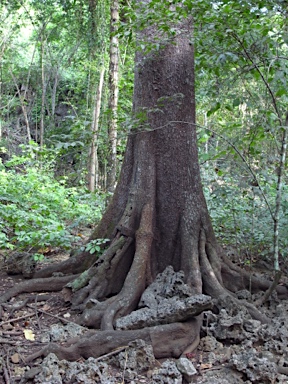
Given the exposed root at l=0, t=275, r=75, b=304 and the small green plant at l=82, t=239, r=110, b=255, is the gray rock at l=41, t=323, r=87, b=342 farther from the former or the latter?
the exposed root at l=0, t=275, r=75, b=304

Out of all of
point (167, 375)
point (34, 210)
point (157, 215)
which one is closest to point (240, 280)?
point (157, 215)

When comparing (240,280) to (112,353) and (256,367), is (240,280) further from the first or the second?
(112,353)

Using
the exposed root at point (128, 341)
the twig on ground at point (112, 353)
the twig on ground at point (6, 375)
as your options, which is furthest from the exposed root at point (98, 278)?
the twig on ground at point (6, 375)

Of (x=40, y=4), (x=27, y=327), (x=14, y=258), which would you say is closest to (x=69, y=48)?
(x=40, y=4)

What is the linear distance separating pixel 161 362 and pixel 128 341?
1.15 feet

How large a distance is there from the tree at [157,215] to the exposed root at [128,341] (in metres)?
0.60

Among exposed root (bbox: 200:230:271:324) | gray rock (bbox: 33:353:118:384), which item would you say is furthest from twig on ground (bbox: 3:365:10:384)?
exposed root (bbox: 200:230:271:324)

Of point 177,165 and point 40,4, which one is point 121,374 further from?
point 40,4

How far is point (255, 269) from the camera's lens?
5598 millimetres

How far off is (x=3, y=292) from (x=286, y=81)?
13.6ft

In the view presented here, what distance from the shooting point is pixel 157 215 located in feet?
15.6

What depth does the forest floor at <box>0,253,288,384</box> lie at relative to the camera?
10.2 feet

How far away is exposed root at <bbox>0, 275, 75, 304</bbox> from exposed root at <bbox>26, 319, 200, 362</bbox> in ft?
4.63

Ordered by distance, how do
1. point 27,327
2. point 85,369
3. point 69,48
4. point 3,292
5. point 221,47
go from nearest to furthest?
point 85,369 → point 27,327 → point 221,47 → point 3,292 → point 69,48
